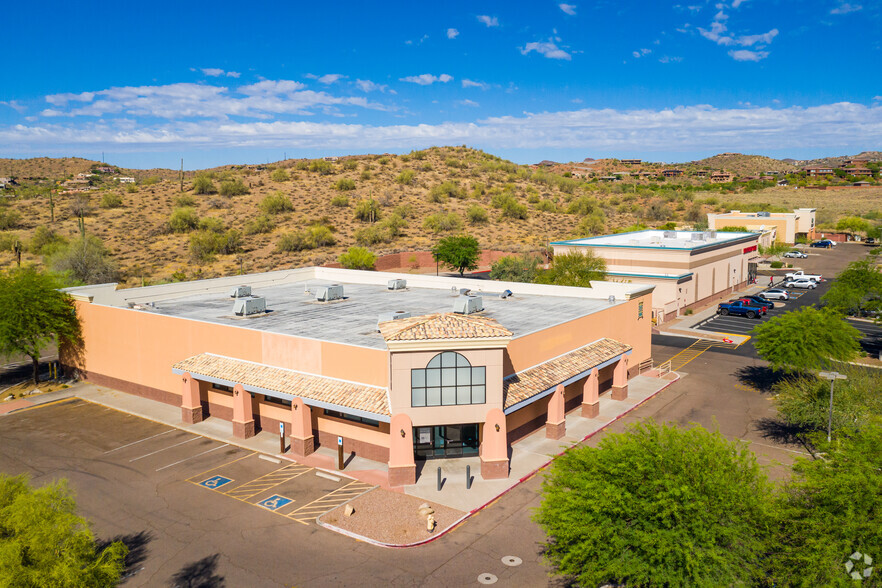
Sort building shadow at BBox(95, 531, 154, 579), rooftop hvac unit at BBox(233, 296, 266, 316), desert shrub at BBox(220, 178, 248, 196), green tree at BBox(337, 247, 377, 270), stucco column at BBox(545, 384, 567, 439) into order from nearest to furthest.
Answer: building shadow at BBox(95, 531, 154, 579)
stucco column at BBox(545, 384, 567, 439)
rooftop hvac unit at BBox(233, 296, 266, 316)
green tree at BBox(337, 247, 377, 270)
desert shrub at BBox(220, 178, 248, 196)

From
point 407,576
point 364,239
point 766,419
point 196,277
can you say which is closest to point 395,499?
point 407,576

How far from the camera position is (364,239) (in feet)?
278

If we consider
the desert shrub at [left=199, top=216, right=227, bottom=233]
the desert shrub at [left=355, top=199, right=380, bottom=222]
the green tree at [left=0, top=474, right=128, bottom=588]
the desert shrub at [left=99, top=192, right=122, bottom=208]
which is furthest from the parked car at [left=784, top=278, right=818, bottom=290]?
the desert shrub at [left=99, top=192, right=122, bottom=208]

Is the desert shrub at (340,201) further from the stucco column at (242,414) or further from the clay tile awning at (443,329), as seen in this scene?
the clay tile awning at (443,329)

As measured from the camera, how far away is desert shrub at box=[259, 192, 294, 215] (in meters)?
95.0

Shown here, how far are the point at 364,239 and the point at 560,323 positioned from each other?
58917mm

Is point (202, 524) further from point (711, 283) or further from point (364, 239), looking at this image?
point (364, 239)

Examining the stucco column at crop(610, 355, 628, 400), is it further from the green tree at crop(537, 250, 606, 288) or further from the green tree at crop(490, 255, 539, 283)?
the green tree at crop(490, 255, 539, 283)

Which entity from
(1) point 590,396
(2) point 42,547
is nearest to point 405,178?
(1) point 590,396

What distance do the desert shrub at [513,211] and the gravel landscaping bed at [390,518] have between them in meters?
86.2

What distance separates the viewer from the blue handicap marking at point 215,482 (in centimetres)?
2306

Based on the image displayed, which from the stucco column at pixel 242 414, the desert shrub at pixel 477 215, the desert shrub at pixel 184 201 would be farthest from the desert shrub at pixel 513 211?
the stucco column at pixel 242 414

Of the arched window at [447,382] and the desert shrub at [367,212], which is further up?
the desert shrub at [367,212]

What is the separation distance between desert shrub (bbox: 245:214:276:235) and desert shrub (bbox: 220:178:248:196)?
18587mm
